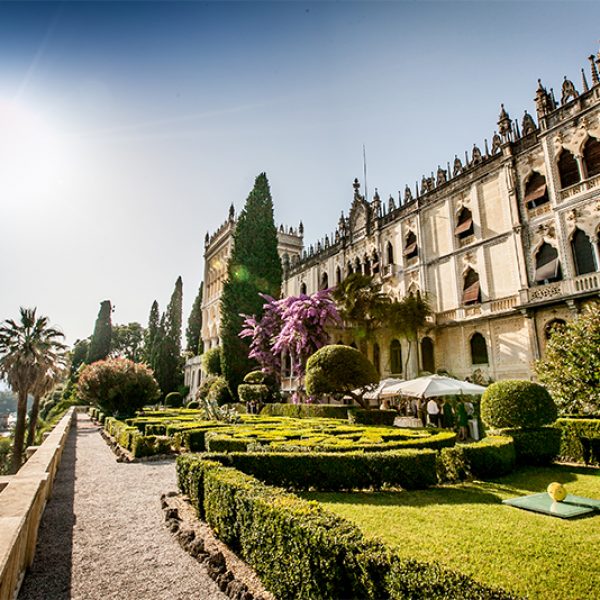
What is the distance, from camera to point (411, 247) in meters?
27.9

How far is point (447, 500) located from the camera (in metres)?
6.95

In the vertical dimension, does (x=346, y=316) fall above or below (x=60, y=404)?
above

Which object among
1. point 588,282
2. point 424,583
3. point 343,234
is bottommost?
point 424,583

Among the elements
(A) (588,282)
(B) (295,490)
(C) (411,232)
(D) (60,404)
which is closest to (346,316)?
(C) (411,232)

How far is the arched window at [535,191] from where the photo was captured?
66.7ft

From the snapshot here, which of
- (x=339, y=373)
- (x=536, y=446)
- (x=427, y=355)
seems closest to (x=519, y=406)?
(x=536, y=446)

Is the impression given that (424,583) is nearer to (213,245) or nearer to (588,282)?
(588,282)

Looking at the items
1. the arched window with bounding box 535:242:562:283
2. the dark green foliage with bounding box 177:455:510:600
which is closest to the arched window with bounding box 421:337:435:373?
the arched window with bounding box 535:242:562:283

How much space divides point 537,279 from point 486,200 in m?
6.00

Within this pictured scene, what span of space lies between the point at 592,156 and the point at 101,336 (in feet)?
183

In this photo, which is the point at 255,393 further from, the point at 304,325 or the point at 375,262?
the point at 375,262

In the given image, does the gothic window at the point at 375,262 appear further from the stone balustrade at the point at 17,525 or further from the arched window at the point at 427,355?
the stone balustrade at the point at 17,525

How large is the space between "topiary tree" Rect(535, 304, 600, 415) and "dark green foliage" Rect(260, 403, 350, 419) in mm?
9117

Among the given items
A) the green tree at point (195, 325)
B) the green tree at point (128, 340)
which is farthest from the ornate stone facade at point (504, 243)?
the green tree at point (128, 340)
